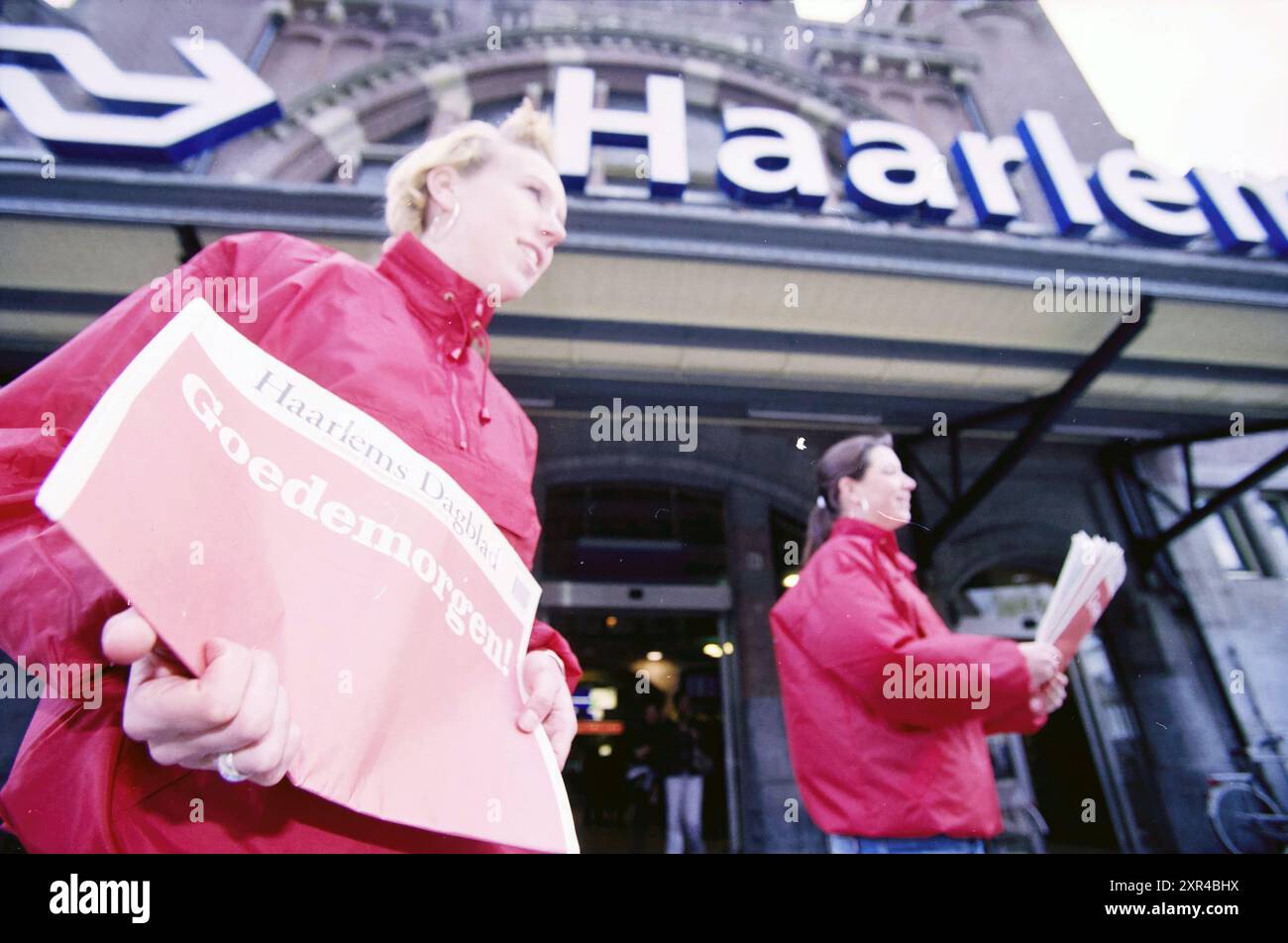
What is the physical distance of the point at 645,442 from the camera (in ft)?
15.2

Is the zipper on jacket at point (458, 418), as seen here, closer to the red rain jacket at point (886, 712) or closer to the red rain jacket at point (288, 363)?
the red rain jacket at point (288, 363)

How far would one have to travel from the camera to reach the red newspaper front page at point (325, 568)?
535 mm

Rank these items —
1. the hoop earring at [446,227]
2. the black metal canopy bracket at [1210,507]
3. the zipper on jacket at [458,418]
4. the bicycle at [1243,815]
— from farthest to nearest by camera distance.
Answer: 1. the black metal canopy bracket at [1210,507]
2. the bicycle at [1243,815]
3. the hoop earring at [446,227]
4. the zipper on jacket at [458,418]

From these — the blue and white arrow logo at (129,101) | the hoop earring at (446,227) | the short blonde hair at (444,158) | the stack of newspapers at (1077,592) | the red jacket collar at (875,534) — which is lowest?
the stack of newspapers at (1077,592)

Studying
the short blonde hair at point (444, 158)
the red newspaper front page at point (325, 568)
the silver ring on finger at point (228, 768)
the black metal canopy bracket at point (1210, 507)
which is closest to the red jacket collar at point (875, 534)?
the red newspaper front page at point (325, 568)

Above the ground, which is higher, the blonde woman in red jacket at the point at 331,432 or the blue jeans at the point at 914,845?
the blonde woman in red jacket at the point at 331,432

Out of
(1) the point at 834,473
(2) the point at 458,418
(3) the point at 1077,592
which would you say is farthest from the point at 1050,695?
(2) the point at 458,418

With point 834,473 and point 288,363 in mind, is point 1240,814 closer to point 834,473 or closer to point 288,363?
point 834,473

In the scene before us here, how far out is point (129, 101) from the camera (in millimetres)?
3105

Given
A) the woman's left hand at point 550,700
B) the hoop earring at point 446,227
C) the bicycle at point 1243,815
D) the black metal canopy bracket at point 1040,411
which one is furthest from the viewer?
the bicycle at point 1243,815

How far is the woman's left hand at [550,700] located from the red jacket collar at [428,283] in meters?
0.74

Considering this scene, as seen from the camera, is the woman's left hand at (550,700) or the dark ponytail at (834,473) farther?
the dark ponytail at (834,473)
